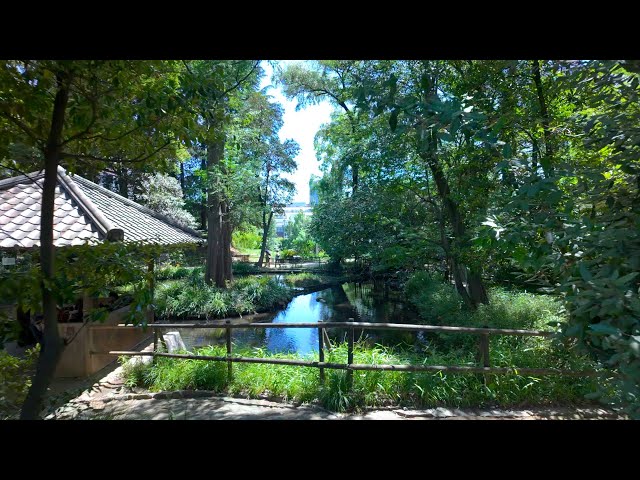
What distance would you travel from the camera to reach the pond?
8734mm

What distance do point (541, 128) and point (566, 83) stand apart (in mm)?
2051

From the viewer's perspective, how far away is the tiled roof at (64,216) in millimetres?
3639

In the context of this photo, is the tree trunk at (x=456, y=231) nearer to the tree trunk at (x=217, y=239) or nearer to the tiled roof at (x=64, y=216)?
the tiled roof at (x=64, y=216)

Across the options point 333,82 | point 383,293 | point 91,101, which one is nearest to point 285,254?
point 383,293

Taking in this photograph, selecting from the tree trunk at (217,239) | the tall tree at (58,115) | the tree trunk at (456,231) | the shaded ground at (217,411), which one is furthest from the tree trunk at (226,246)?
the tall tree at (58,115)

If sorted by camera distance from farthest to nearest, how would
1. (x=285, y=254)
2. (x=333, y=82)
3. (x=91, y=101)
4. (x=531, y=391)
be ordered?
(x=285, y=254)
(x=333, y=82)
(x=531, y=391)
(x=91, y=101)

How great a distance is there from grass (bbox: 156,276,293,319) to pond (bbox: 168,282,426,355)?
0.74 meters

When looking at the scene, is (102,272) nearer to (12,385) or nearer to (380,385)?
(12,385)

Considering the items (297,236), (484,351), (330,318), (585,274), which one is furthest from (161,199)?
(297,236)

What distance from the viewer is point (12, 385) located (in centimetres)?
193

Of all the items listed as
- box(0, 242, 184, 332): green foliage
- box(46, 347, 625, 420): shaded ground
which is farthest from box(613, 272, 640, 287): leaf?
box(46, 347, 625, 420): shaded ground

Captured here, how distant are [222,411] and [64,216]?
2.81 m
